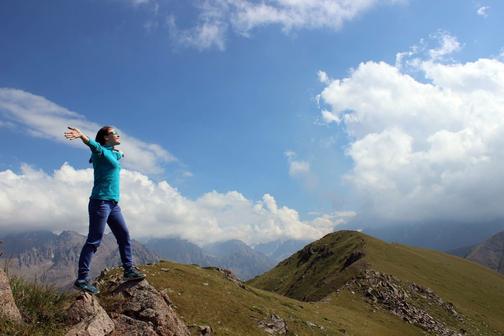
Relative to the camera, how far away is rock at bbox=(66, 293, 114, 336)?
12188 millimetres

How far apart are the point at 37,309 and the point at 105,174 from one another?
4.63 meters

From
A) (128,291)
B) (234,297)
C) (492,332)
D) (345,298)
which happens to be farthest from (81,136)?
(492,332)

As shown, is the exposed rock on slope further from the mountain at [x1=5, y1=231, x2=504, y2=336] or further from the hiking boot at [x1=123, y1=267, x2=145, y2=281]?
the hiking boot at [x1=123, y1=267, x2=145, y2=281]

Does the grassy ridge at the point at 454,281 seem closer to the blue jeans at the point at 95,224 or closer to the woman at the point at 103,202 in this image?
the woman at the point at 103,202

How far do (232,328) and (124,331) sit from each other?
22847 mm

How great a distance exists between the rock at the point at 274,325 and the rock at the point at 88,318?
2693cm

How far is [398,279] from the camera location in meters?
97.6

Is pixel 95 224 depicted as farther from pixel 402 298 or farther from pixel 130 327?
pixel 402 298

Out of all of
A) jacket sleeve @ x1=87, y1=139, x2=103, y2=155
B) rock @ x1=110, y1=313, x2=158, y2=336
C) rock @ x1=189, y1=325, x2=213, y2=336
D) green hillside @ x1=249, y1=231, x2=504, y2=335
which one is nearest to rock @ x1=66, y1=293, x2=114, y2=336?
rock @ x1=110, y1=313, x2=158, y2=336

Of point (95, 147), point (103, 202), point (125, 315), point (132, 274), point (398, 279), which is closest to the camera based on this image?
point (95, 147)

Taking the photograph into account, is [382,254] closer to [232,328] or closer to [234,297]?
[234,297]

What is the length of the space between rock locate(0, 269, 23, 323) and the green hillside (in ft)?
241

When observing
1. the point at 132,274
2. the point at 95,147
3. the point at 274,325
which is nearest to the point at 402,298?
the point at 274,325

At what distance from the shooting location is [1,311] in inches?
451
